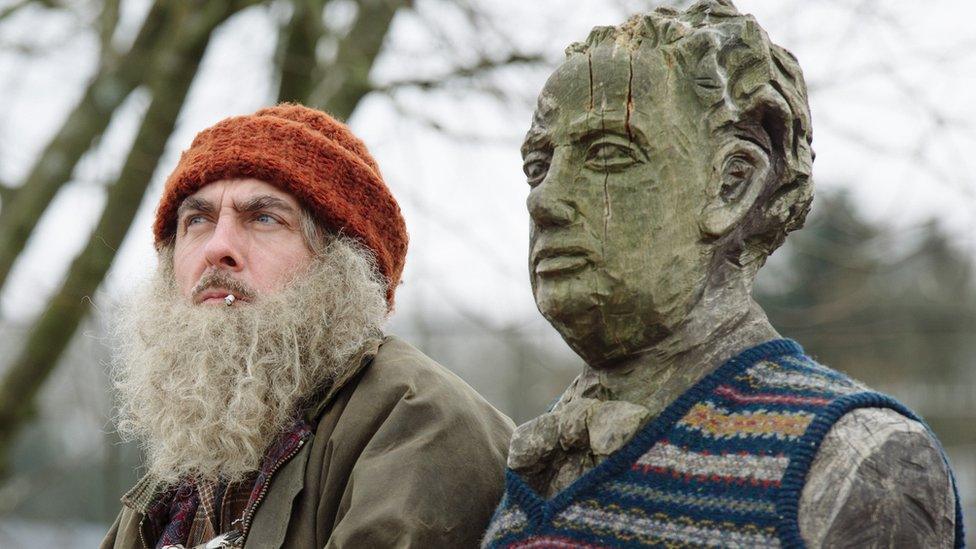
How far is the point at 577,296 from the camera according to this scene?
89.2 inches

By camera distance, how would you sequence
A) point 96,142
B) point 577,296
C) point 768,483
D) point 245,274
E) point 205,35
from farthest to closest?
1. point 96,142
2. point 205,35
3. point 245,274
4. point 577,296
5. point 768,483

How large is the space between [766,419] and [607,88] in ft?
→ 2.23

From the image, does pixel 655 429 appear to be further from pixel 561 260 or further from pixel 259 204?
pixel 259 204

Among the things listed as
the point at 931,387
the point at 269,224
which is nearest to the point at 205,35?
the point at 269,224

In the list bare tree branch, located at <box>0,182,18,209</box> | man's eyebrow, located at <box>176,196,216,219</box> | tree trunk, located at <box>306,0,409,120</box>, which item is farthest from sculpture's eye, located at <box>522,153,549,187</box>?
bare tree branch, located at <box>0,182,18,209</box>

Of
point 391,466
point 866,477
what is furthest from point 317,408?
point 866,477

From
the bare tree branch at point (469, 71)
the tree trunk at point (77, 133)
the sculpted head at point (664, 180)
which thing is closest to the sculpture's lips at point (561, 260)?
the sculpted head at point (664, 180)

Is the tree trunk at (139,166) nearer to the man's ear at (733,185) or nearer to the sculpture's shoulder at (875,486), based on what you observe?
the man's ear at (733,185)

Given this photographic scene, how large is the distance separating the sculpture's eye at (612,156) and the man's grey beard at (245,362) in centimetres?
122

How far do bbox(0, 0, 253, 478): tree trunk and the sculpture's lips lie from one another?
4583 millimetres

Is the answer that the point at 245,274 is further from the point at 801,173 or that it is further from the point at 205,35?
the point at 205,35

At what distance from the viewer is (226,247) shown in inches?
128

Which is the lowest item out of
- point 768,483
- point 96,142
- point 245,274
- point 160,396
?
point 768,483

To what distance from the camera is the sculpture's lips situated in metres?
2.27
